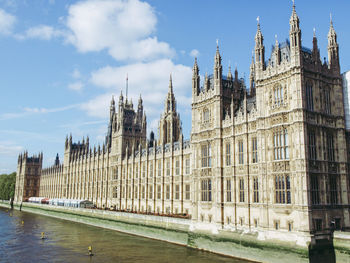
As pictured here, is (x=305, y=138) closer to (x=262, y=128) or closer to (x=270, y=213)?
(x=262, y=128)

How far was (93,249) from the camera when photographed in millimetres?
52062

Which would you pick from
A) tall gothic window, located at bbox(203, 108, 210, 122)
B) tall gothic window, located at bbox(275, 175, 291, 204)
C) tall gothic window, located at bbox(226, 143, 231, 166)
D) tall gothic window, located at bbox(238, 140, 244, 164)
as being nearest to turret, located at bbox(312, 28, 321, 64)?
tall gothic window, located at bbox(238, 140, 244, 164)

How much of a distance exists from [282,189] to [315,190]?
3.51 metres

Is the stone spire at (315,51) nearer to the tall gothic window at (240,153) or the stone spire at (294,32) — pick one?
the stone spire at (294,32)

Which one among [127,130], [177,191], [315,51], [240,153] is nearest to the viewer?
[315,51]

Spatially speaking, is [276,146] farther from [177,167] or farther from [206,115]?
[177,167]

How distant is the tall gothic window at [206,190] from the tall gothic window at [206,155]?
2.37 meters

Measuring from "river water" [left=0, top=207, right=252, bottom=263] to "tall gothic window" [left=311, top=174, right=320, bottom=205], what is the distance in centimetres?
1122

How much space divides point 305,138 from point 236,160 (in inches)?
432

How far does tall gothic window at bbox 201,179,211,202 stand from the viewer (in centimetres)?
4972

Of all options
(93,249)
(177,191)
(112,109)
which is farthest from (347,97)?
(112,109)

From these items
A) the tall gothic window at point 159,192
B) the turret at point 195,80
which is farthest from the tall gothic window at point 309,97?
the tall gothic window at point 159,192

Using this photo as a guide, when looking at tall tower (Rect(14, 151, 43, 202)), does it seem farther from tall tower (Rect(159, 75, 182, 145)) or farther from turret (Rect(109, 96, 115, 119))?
tall tower (Rect(159, 75, 182, 145))

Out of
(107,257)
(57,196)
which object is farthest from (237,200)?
(57,196)
